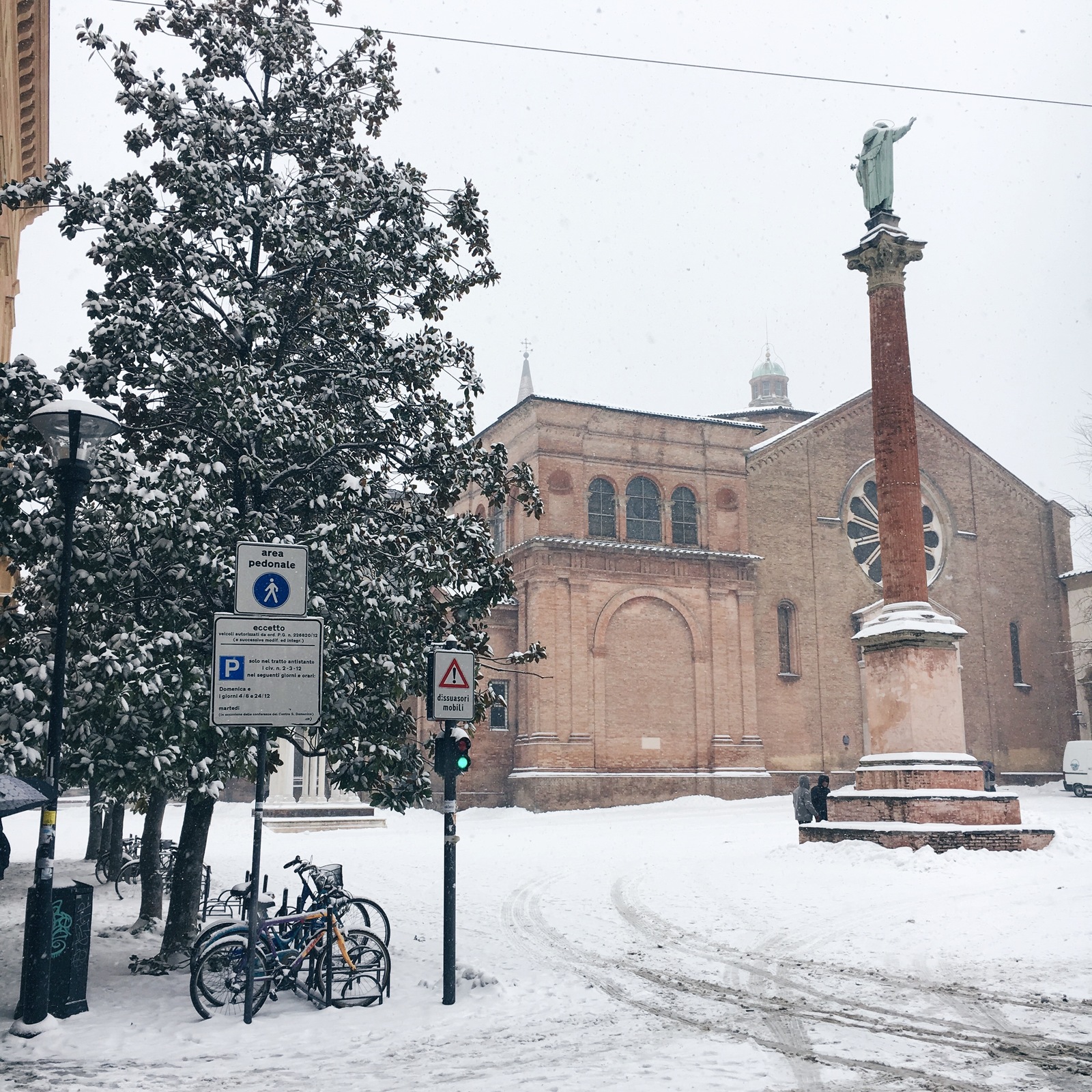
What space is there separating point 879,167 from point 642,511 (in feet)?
54.5

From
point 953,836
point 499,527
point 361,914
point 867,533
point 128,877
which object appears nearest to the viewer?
point 361,914

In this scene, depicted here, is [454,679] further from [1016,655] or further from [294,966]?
[1016,655]

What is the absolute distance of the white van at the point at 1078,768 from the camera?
1492 inches

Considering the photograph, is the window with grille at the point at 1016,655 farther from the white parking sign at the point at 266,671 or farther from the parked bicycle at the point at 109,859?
the white parking sign at the point at 266,671

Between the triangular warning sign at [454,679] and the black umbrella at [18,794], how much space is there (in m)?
3.31

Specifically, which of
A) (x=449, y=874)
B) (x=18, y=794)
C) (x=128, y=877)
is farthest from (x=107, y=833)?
(x=449, y=874)

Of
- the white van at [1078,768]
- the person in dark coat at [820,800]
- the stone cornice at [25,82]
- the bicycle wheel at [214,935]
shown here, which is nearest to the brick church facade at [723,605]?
the white van at [1078,768]

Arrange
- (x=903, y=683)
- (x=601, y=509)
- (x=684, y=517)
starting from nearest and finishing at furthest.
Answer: (x=903, y=683) < (x=601, y=509) < (x=684, y=517)

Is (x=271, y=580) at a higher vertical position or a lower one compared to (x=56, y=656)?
higher

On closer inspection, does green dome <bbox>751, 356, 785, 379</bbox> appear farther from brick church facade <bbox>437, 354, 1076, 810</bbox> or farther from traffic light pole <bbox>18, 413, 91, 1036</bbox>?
traffic light pole <bbox>18, 413, 91, 1036</bbox>

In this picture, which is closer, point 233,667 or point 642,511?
point 233,667

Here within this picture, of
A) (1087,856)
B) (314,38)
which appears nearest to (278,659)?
(314,38)

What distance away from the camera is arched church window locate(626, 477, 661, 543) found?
3638cm

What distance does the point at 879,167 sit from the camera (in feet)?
70.9
